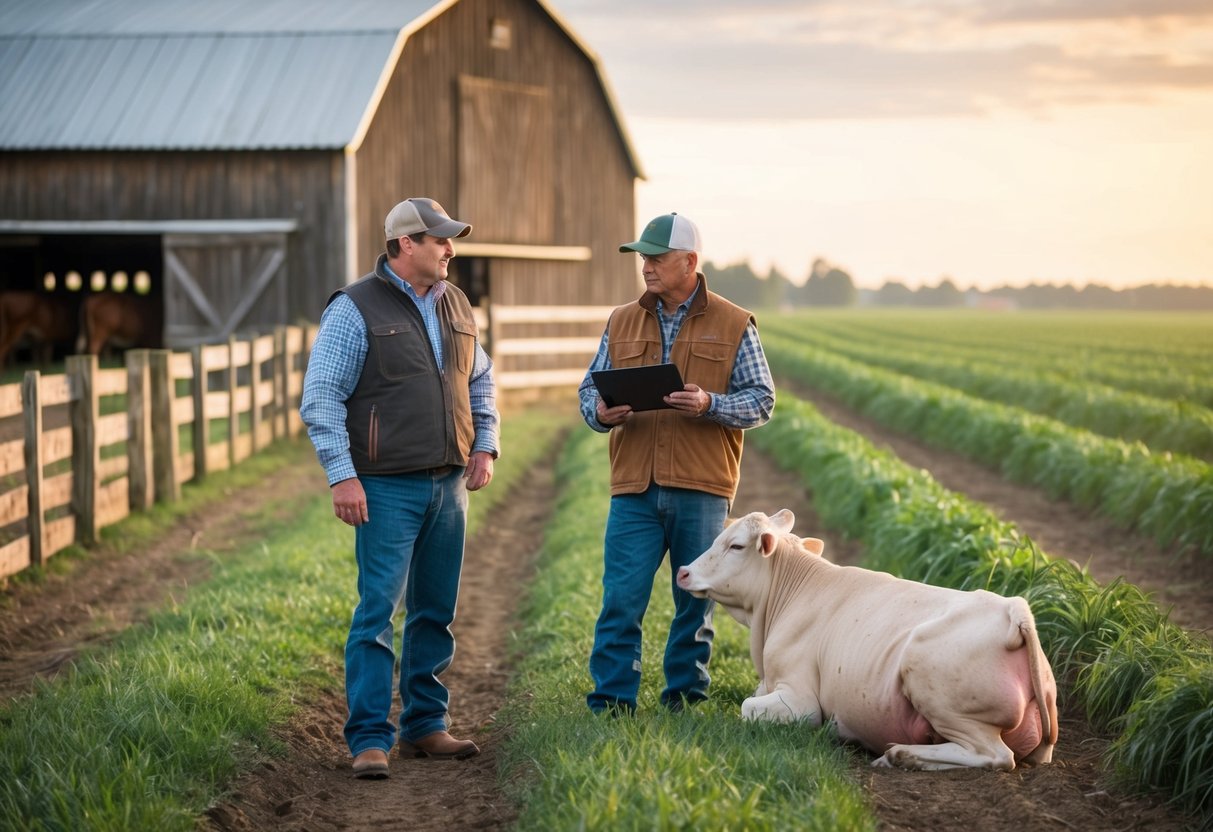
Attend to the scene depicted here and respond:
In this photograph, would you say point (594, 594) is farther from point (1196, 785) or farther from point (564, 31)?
point (564, 31)

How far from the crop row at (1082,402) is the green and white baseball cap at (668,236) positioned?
1223 cm

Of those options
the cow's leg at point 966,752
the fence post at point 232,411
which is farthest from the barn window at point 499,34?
the cow's leg at point 966,752

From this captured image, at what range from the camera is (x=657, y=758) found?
443 cm

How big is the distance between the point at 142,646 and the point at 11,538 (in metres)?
3.15

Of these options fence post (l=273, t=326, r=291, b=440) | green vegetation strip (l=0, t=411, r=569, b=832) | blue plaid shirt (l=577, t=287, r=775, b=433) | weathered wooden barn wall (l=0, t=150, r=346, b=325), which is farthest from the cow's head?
weathered wooden barn wall (l=0, t=150, r=346, b=325)

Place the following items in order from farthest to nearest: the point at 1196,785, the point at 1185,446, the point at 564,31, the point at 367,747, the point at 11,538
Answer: the point at 564,31 < the point at 1185,446 < the point at 11,538 < the point at 367,747 < the point at 1196,785

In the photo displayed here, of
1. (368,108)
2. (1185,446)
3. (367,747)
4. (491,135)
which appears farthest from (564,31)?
(367,747)

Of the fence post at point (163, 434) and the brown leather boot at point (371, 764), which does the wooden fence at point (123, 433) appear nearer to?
the fence post at point (163, 434)

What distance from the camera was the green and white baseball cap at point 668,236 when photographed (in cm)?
568

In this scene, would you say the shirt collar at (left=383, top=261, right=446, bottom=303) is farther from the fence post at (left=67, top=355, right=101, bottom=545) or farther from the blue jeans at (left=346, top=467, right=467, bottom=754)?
the fence post at (left=67, top=355, right=101, bottom=545)

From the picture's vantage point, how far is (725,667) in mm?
6848

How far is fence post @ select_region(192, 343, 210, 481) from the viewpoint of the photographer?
13.2 metres

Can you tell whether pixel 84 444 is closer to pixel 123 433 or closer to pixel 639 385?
pixel 123 433

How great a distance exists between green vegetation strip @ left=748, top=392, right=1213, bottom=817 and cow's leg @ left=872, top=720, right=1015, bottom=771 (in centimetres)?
48
